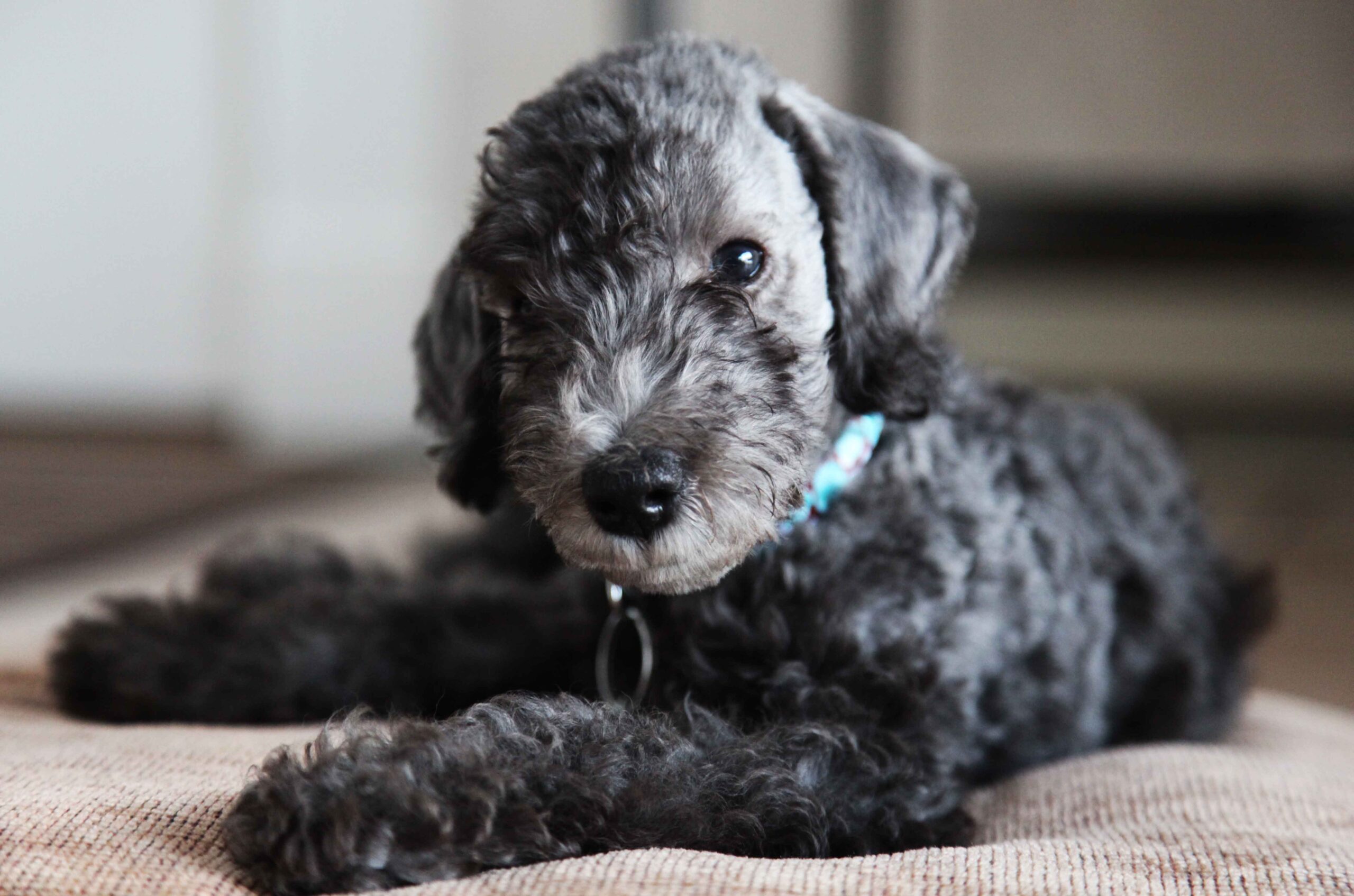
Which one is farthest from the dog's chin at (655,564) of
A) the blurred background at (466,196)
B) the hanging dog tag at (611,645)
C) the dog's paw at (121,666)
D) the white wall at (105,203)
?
the white wall at (105,203)

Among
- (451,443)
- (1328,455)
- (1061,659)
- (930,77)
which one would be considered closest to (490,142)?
(451,443)

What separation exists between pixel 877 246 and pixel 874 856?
35.2 inches

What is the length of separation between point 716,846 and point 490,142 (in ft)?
3.37

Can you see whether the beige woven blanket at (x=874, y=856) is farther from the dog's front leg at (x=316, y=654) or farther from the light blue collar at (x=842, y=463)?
the light blue collar at (x=842, y=463)

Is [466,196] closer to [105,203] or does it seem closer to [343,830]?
[105,203]

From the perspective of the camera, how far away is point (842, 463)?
2.07m

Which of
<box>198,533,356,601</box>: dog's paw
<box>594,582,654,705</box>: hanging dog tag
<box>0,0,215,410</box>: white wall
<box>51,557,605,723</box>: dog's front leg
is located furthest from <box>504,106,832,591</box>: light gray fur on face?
<box>0,0,215,410</box>: white wall

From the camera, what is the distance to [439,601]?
2504 mm

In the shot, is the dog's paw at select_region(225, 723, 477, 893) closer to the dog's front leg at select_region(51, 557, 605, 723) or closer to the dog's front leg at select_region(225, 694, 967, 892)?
the dog's front leg at select_region(225, 694, 967, 892)

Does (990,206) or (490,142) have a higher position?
(490,142)

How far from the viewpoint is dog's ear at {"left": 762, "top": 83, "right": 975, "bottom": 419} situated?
200 centimetres

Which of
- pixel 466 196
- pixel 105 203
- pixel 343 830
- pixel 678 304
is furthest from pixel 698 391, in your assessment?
pixel 105 203

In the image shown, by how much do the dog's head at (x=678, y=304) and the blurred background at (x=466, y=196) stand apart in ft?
14.6

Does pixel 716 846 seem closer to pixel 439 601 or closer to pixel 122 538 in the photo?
pixel 439 601
